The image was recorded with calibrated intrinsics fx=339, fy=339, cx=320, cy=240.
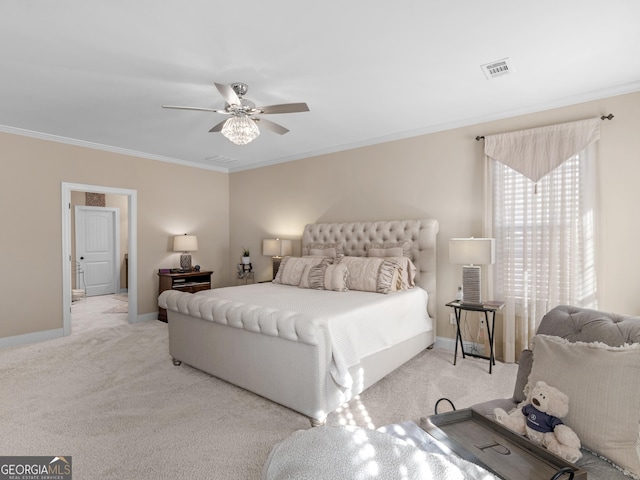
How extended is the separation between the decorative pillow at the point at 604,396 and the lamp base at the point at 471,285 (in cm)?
212

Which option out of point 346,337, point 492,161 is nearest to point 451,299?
point 492,161

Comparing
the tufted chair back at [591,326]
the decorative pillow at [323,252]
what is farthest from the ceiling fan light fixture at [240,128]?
the tufted chair back at [591,326]

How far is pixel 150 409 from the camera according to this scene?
2.58 metres

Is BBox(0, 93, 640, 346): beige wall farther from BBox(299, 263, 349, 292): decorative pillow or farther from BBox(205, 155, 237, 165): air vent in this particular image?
BBox(299, 263, 349, 292): decorative pillow

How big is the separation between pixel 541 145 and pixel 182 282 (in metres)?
5.12

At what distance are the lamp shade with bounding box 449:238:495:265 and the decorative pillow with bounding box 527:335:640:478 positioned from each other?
1.93m

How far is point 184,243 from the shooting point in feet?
18.2

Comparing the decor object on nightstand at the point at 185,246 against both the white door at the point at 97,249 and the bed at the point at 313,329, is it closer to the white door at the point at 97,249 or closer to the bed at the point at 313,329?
the bed at the point at 313,329

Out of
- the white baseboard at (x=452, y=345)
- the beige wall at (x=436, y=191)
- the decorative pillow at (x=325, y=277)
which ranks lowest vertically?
the white baseboard at (x=452, y=345)

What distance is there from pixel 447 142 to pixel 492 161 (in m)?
0.57

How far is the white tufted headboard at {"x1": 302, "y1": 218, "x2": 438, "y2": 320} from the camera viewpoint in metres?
3.91

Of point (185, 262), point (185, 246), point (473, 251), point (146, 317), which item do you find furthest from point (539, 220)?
point (146, 317)

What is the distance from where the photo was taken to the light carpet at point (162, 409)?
201 cm

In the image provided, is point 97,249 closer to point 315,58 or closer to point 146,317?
point 146,317
